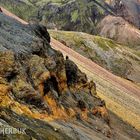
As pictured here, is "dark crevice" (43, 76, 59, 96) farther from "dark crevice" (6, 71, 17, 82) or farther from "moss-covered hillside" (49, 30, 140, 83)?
"moss-covered hillside" (49, 30, 140, 83)

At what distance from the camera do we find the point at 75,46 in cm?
15912

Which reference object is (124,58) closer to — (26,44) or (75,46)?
(75,46)

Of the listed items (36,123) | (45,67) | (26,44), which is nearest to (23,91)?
(36,123)

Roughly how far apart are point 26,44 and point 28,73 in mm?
5111

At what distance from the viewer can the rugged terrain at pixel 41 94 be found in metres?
25.3

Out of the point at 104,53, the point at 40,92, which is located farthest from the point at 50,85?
the point at 104,53

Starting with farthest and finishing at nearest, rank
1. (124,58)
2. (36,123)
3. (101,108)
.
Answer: (124,58), (101,108), (36,123)

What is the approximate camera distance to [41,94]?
3127 cm

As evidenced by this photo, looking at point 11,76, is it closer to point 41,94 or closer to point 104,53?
point 41,94

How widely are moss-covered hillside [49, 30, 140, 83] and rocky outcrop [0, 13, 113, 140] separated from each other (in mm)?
109781

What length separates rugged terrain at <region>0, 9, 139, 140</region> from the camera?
25328mm

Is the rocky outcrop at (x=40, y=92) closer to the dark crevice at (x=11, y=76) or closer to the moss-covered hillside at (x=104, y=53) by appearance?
the dark crevice at (x=11, y=76)

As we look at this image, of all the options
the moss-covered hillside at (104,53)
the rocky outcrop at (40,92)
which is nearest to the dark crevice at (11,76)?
the rocky outcrop at (40,92)

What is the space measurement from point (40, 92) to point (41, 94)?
168 millimetres
